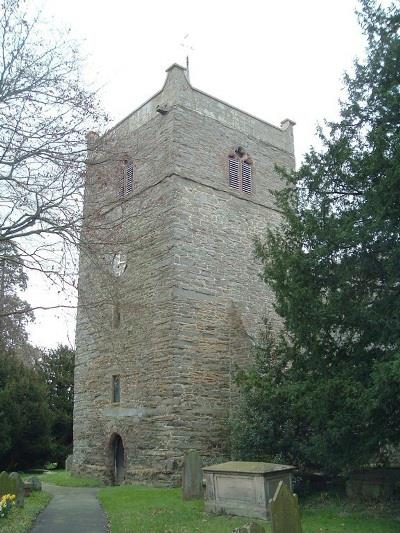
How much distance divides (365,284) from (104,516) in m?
6.92

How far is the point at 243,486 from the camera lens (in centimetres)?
1052

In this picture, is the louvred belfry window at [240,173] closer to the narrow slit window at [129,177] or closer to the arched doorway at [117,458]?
the narrow slit window at [129,177]

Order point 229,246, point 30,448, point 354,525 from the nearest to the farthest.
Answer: point 354,525, point 229,246, point 30,448

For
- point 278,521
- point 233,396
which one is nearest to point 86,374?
point 233,396

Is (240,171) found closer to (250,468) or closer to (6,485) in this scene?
(250,468)

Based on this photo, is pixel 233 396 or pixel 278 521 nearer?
pixel 278 521

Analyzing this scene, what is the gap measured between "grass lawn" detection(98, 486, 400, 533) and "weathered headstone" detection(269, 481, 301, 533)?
2.15m

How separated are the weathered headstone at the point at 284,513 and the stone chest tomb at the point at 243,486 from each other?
2.88m

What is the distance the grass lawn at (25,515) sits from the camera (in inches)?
376

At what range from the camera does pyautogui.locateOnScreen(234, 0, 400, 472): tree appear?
380 inches

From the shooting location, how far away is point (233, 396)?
55.6 feet

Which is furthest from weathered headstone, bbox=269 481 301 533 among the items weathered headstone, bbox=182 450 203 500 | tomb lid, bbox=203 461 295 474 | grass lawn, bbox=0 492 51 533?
weathered headstone, bbox=182 450 203 500

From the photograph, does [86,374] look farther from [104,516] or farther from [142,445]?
[104,516]

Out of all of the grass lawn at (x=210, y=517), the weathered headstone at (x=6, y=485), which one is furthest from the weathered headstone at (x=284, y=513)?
the weathered headstone at (x=6, y=485)
